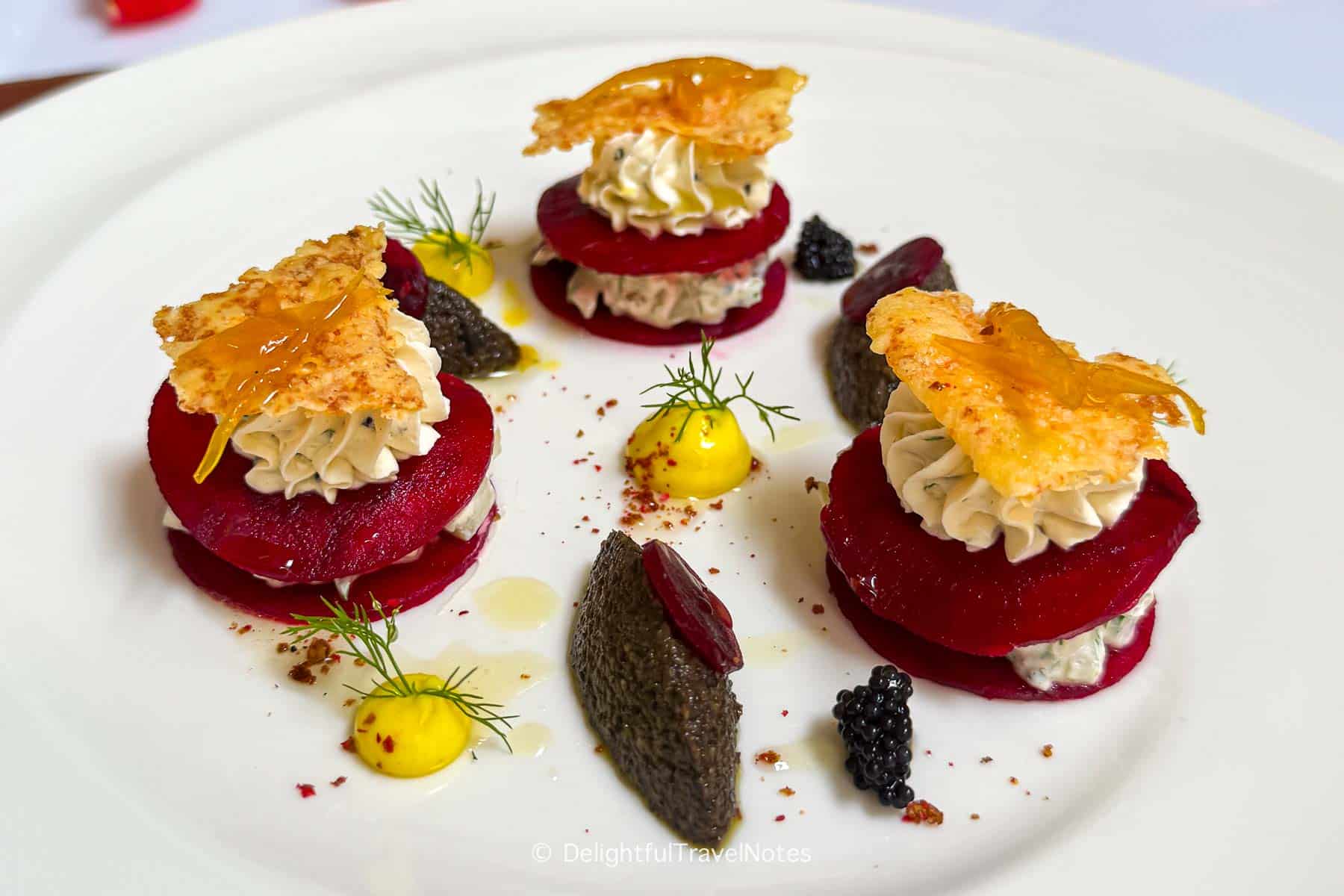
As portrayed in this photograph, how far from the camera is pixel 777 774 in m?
3.06

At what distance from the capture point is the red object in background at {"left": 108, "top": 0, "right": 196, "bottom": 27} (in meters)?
7.38

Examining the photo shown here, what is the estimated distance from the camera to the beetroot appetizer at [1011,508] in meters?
2.89

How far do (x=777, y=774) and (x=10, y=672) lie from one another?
2.06 m

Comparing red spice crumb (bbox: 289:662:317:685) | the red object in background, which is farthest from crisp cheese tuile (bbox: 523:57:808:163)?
the red object in background

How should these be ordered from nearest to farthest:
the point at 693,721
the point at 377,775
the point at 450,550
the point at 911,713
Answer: the point at 693,721
the point at 377,775
the point at 911,713
the point at 450,550

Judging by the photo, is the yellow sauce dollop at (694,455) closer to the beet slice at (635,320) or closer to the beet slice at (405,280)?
the beet slice at (635,320)

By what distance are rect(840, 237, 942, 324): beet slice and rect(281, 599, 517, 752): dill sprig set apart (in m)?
1.92

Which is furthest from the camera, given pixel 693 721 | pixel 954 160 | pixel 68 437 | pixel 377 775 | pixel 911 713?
pixel 954 160

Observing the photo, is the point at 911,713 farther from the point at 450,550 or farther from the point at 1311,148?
the point at 1311,148

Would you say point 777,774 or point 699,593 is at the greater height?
point 699,593

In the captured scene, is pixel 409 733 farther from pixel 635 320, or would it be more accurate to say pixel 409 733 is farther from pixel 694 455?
pixel 635 320

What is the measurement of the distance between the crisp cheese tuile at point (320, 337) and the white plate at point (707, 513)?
76cm

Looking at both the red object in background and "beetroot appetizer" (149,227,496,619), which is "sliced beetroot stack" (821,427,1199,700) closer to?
"beetroot appetizer" (149,227,496,619)

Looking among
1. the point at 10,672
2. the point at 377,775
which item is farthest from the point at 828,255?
the point at 10,672
